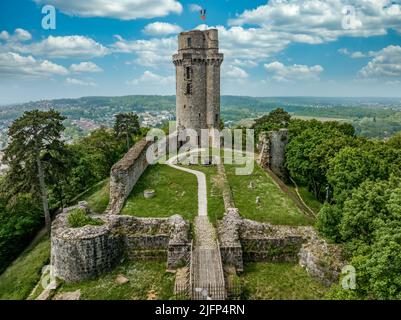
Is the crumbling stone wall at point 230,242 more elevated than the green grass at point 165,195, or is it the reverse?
the green grass at point 165,195

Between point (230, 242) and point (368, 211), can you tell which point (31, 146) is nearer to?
point (230, 242)

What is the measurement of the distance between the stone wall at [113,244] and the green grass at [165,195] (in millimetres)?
2621

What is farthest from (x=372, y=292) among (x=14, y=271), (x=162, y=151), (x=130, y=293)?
(x=162, y=151)

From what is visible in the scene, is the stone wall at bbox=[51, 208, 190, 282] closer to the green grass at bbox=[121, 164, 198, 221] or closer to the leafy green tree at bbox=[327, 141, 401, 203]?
the green grass at bbox=[121, 164, 198, 221]

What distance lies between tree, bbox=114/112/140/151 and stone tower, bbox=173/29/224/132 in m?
8.81

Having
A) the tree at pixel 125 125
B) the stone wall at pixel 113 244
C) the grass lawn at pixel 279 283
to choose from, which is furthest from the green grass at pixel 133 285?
the tree at pixel 125 125

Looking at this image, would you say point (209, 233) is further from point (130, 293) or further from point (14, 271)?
point (14, 271)

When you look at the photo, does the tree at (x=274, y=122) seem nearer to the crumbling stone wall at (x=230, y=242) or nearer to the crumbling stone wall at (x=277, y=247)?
the crumbling stone wall at (x=277, y=247)

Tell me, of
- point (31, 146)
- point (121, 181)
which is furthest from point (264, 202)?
point (31, 146)

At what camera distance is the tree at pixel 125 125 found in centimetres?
5425

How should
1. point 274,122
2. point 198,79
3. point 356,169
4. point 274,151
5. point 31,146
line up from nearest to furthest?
point 356,169, point 31,146, point 274,151, point 198,79, point 274,122

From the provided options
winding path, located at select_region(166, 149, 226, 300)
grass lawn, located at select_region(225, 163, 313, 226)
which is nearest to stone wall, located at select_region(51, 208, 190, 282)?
winding path, located at select_region(166, 149, 226, 300)

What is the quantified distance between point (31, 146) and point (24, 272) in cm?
930

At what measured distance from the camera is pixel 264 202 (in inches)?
1075
